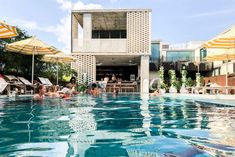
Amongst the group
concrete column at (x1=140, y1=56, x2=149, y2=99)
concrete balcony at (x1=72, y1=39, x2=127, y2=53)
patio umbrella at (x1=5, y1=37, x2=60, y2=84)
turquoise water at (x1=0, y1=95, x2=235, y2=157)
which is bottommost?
turquoise water at (x1=0, y1=95, x2=235, y2=157)

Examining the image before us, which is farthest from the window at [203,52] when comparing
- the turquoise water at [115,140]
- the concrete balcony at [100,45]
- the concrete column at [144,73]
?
the turquoise water at [115,140]

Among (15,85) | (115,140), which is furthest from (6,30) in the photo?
(115,140)

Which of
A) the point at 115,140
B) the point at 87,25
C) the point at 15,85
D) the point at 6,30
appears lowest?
the point at 115,140

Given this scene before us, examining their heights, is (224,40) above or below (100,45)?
below

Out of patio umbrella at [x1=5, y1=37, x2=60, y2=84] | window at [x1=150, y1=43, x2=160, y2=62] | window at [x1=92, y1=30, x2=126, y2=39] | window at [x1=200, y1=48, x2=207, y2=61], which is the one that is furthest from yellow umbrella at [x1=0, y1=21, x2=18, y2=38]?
window at [x1=200, y1=48, x2=207, y2=61]

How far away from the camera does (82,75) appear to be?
21016mm

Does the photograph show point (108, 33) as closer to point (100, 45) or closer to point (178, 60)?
point (100, 45)

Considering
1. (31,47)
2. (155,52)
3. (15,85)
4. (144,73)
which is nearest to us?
(31,47)

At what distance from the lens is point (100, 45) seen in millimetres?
21250

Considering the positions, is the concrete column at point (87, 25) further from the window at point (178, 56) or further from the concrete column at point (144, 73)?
the window at point (178, 56)

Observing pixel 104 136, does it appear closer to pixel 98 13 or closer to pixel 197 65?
pixel 98 13

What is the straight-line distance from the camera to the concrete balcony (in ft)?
69.4

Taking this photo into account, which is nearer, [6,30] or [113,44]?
[6,30]

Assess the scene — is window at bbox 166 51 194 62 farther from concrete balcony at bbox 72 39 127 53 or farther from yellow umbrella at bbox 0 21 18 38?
yellow umbrella at bbox 0 21 18 38
